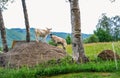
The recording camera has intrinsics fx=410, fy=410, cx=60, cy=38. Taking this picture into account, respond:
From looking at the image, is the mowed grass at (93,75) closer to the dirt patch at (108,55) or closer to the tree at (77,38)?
the tree at (77,38)

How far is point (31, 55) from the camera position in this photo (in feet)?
73.5

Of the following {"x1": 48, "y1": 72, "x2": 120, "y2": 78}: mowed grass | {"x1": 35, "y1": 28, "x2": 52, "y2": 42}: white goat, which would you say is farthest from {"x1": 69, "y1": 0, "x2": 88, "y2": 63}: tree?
{"x1": 35, "y1": 28, "x2": 52, "y2": 42}: white goat

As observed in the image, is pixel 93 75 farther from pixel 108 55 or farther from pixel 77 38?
pixel 108 55

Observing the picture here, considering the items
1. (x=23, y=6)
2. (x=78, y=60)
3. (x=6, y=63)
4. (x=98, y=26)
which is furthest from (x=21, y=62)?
(x=98, y=26)

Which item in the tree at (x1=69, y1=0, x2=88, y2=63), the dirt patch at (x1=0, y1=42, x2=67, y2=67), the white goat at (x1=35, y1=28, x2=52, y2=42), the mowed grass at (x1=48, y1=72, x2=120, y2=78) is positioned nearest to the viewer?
the mowed grass at (x1=48, y1=72, x2=120, y2=78)

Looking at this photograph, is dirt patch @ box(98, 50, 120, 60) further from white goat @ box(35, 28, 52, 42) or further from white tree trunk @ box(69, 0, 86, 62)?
white goat @ box(35, 28, 52, 42)

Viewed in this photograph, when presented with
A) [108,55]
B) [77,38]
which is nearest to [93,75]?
[77,38]

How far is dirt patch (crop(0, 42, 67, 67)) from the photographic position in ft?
70.8

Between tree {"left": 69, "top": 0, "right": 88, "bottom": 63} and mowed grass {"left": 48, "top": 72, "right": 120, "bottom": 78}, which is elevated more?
A: tree {"left": 69, "top": 0, "right": 88, "bottom": 63}

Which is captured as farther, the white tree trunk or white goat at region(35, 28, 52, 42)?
white goat at region(35, 28, 52, 42)

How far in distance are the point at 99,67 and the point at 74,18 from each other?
3.91 metres

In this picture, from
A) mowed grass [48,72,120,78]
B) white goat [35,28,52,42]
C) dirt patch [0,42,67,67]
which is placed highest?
white goat [35,28,52,42]

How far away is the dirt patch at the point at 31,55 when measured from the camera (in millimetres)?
21594

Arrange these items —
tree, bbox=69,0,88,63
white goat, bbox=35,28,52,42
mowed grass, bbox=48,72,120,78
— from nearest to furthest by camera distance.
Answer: mowed grass, bbox=48,72,120,78 → tree, bbox=69,0,88,63 → white goat, bbox=35,28,52,42
